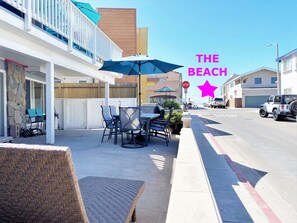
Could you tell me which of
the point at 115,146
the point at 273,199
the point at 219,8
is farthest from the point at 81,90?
the point at 273,199

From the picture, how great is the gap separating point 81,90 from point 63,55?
243 inches

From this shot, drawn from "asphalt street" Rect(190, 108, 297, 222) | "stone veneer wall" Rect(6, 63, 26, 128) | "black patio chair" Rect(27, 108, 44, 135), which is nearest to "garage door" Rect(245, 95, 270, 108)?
"asphalt street" Rect(190, 108, 297, 222)

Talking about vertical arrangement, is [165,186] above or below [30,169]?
below

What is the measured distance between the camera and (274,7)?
50.4 feet

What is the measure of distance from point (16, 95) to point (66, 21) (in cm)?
370

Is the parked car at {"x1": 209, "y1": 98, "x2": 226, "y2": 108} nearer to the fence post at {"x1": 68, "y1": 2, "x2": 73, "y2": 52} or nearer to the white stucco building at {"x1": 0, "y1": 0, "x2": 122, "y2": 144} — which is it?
the white stucco building at {"x1": 0, "y1": 0, "x2": 122, "y2": 144}

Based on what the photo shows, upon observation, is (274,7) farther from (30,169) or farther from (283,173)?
(30,169)

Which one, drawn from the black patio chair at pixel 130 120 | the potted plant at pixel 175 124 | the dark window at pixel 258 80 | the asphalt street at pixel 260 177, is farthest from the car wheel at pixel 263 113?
the dark window at pixel 258 80

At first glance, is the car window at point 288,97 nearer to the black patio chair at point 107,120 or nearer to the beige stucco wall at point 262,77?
the black patio chair at point 107,120

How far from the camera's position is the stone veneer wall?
341 inches

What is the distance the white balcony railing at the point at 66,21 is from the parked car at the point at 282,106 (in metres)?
12.3

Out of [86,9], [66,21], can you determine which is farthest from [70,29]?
[86,9]

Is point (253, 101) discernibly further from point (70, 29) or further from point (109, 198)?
point (109, 198)

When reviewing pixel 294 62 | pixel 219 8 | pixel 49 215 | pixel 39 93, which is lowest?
pixel 49 215
